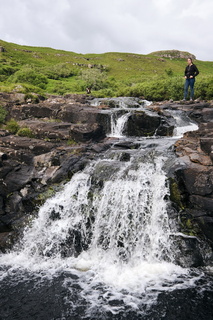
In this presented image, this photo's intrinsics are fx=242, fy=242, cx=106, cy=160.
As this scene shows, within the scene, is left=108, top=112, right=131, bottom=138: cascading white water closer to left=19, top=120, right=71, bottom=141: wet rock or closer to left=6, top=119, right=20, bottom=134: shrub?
left=19, top=120, right=71, bottom=141: wet rock

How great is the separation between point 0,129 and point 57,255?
12.8m

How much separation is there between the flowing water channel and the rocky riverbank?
0.80 m

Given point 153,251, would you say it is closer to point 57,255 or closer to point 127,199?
point 127,199

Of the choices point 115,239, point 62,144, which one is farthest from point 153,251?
point 62,144

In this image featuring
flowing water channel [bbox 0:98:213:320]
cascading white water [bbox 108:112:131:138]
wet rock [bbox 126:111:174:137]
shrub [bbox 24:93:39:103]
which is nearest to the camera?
flowing water channel [bbox 0:98:213:320]

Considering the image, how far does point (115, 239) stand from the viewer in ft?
37.6

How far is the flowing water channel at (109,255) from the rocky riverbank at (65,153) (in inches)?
31.5

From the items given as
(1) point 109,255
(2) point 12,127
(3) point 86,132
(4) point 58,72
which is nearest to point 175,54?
(4) point 58,72

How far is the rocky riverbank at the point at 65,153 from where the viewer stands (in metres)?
11.2

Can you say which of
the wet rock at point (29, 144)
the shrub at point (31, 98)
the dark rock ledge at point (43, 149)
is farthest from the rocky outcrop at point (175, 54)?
the wet rock at point (29, 144)

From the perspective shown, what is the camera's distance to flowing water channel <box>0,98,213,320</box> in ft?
26.5

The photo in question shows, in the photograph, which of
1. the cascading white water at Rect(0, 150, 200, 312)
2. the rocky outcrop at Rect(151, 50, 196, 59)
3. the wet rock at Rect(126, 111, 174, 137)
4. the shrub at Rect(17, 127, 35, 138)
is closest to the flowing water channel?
the cascading white water at Rect(0, 150, 200, 312)

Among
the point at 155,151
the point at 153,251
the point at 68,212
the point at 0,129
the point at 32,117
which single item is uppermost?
the point at 32,117

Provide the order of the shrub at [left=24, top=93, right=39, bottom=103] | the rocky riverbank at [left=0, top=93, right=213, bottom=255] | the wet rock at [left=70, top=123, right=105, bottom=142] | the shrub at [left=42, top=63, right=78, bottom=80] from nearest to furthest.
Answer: the rocky riverbank at [left=0, top=93, right=213, bottom=255], the wet rock at [left=70, top=123, right=105, bottom=142], the shrub at [left=24, top=93, right=39, bottom=103], the shrub at [left=42, top=63, right=78, bottom=80]
